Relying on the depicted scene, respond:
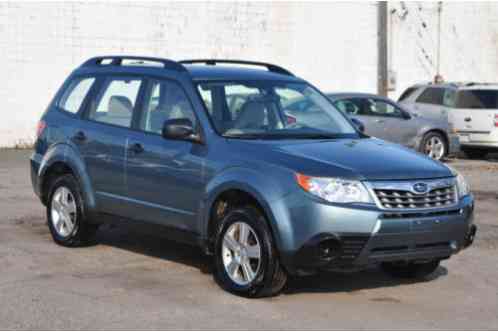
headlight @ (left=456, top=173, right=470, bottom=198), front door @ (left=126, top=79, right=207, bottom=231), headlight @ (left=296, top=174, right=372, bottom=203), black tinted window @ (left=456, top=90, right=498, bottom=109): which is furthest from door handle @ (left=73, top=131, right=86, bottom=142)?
black tinted window @ (left=456, top=90, right=498, bottom=109)

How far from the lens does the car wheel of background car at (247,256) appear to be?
7.56m

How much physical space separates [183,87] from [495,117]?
1379 cm

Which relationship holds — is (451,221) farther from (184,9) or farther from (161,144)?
(184,9)

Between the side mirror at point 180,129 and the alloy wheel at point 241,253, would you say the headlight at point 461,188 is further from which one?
the side mirror at point 180,129

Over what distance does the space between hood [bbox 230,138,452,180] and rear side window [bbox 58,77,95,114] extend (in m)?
2.39

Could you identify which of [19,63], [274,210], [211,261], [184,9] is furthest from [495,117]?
[274,210]

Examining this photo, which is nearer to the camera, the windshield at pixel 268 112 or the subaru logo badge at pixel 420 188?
the subaru logo badge at pixel 420 188

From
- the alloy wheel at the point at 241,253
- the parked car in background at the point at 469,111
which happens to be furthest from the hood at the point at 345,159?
the parked car in background at the point at 469,111

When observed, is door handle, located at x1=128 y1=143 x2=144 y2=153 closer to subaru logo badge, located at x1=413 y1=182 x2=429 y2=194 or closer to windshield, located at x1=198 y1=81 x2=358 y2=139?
windshield, located at x1=198 y1=81 x2=358 y2=139

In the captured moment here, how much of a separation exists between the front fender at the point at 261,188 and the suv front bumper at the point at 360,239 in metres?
0.18

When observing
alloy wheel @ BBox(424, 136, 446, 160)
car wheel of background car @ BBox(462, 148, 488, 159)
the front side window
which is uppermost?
the front side window

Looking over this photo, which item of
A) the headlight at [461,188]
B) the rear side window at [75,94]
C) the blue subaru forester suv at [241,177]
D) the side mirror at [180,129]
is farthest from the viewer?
the rear side window at [75,94]

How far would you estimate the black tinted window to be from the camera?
21516mm

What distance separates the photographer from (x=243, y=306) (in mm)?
7492
